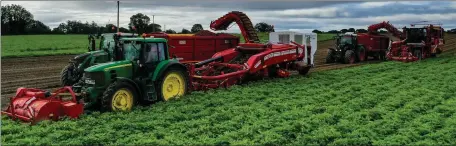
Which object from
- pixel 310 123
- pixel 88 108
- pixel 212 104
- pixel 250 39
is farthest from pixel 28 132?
pixel 250 39

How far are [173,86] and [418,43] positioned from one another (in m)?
20.8

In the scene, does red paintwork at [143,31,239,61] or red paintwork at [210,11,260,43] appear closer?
red paintwork at [143,31,239,61]

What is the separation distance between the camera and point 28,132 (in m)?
8.38

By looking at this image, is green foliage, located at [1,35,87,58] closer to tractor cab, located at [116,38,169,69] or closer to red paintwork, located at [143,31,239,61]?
→ red paintwork, located at [143,31,239,61]

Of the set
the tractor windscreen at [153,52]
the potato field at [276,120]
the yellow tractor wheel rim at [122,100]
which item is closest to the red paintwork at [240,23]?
the potato field at [276,120]

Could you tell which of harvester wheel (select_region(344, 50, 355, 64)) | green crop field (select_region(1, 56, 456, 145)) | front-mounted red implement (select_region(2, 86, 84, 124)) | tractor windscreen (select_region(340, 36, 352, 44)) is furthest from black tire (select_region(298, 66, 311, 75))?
front-mounted red implement (select_region(2, 86, 84, 124))

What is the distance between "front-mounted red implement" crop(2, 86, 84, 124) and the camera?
932cm

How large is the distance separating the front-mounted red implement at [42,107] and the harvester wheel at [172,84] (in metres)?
2.34

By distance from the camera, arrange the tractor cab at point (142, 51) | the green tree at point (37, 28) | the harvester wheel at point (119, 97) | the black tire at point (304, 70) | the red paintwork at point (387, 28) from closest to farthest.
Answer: the harvester wheel at point (119, 97), the tractor cab at point (142, 51), the black tire at point (304, 70), the red paintwork at point (387, 28), the green tree at point (37, 28)

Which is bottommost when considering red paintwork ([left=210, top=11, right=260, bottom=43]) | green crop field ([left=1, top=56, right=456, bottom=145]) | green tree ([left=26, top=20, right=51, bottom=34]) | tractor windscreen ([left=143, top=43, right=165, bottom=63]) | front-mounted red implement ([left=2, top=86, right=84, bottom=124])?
green crop field ([left=1, top=56, right=456, bottom=145])

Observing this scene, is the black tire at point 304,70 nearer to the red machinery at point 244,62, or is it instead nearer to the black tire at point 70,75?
the red machinery at point 244,62

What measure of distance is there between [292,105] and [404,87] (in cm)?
517

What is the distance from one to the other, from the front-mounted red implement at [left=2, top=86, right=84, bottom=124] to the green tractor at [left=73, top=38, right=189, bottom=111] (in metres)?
0.57

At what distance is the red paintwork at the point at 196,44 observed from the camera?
19047mm
